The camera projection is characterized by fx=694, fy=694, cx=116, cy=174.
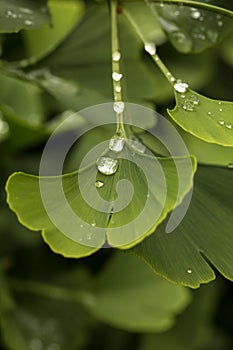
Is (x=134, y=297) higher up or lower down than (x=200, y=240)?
lower down

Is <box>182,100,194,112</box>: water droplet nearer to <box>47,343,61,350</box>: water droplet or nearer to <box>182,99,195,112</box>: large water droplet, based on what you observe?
<box>182,99,195,112</box>: large water droplet

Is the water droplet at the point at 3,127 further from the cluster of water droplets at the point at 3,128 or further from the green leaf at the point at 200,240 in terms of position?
the green leaf at the point at 200,240

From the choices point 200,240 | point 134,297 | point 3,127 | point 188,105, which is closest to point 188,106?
point 188,105

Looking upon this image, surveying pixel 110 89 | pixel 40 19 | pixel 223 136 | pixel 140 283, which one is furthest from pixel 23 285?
pixel 223 136

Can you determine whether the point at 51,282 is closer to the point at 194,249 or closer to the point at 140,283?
the point at 140,283

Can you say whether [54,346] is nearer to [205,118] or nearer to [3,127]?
[3,127]

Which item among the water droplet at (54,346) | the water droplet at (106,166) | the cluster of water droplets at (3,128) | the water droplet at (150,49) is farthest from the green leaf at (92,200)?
the water droplet at (54,346)
